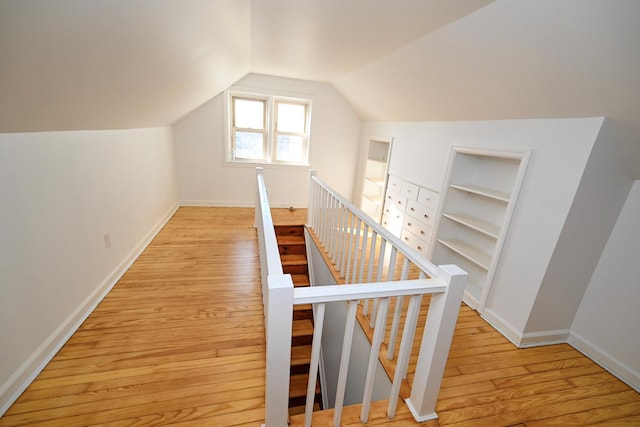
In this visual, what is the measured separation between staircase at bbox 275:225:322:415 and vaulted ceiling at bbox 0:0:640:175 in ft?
7.03

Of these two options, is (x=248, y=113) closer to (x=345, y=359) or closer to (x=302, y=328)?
(x=302, y=328)

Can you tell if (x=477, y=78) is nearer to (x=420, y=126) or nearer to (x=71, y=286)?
(x=420, y=126)

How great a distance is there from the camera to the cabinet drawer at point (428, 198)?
2.90 m

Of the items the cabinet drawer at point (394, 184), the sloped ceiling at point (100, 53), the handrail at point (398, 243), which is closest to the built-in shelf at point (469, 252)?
the cabinet drawer at point (394, 184)

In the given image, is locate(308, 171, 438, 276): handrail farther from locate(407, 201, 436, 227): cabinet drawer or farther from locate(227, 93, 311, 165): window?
locate(227, 93, 311, 165): window

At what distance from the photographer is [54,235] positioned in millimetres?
1656

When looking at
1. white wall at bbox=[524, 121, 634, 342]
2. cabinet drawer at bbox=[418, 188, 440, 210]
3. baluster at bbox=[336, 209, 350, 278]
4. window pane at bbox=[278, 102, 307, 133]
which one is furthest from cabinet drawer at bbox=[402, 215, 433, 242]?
window pane at bbox=[278, 102, 307, 133]

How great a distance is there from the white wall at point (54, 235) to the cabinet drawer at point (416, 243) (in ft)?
10.3

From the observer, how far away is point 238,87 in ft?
13.8

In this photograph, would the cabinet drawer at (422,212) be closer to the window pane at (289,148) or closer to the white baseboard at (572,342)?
the white baseboard at (572,342)

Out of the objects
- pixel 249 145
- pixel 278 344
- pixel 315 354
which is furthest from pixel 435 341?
pixel 249 145

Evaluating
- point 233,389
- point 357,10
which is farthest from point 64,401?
point 357,10

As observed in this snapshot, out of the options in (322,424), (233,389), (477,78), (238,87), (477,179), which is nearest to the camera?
(322,424)

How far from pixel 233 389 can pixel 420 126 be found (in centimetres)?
322
